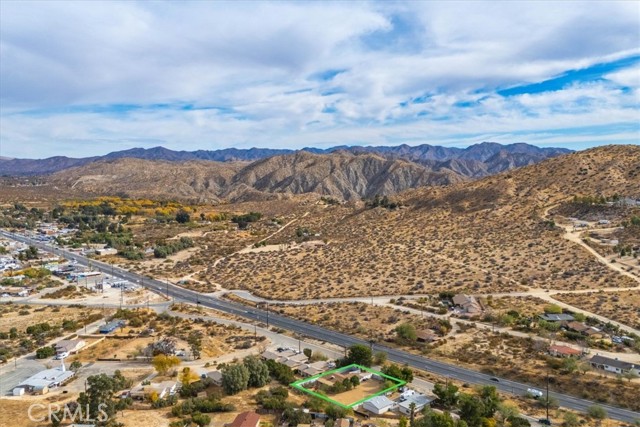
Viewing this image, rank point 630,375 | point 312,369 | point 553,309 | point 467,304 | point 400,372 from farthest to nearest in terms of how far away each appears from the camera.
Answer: point 467,304 → point 553,309 → point 312,369 → point 400,372 → point 630,375

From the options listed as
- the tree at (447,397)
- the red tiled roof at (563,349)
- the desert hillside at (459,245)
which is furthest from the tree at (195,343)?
the red tiled roof at (563,349)

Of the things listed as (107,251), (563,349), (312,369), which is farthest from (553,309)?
(107,251)

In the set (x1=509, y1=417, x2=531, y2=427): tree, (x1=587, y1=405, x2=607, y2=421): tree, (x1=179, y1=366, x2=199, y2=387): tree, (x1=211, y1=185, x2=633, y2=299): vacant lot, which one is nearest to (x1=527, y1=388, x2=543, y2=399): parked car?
(x1=587, y1=405, x2=607, y2=421): tree

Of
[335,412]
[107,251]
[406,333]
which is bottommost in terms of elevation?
[335,412]

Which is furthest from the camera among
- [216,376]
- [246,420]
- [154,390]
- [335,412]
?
[216,376]

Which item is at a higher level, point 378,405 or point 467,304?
point 467,304

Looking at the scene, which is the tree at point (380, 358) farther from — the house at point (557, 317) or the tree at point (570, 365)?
the house at point (557, 317)

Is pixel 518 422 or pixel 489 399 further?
pixel 489 399

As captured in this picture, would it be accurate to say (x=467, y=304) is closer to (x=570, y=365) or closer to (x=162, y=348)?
(x=570, y=365)
